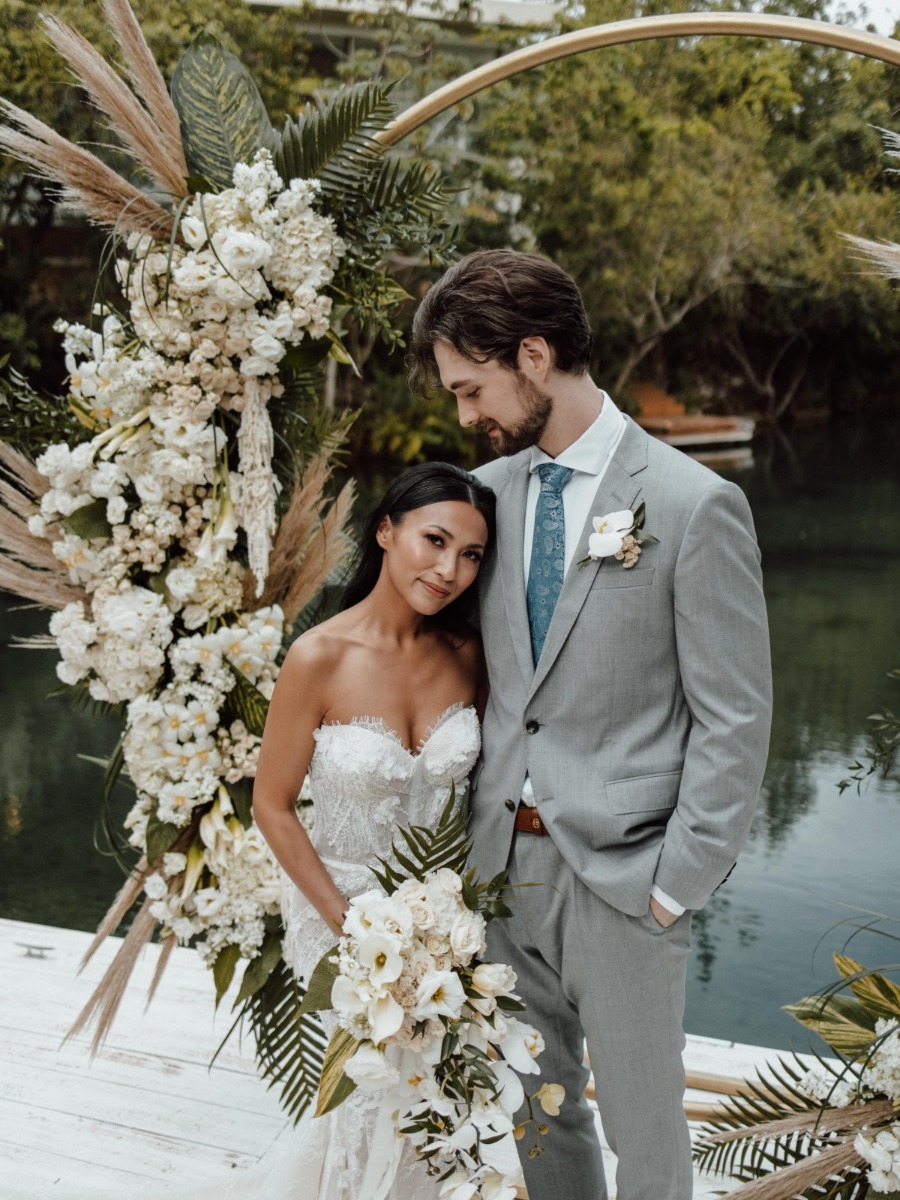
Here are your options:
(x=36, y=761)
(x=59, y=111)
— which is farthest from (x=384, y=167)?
(x=59, y=111)

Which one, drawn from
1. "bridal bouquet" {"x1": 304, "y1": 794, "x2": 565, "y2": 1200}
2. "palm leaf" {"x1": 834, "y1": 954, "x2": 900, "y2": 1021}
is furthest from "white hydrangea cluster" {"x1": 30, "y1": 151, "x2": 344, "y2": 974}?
"palm leaf" {"x1": 834, "y1": 954, "x2": 900, "y2": 1021}

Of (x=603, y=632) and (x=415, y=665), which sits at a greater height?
(x=603, y=632)

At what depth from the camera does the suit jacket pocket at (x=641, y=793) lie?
77.0 inches

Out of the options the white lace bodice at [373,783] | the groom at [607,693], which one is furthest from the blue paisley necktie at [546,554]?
the white lace bodice at [373,783]

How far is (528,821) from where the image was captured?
2.07 metres

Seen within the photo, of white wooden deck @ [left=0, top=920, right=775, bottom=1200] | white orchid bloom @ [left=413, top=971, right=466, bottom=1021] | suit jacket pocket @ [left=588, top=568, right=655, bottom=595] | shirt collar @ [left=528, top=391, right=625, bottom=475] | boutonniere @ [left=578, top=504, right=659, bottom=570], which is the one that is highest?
shirt collar @ [left=528, top=391, right=625, bottom=475]

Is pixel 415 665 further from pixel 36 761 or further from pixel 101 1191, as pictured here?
pixel 36 761

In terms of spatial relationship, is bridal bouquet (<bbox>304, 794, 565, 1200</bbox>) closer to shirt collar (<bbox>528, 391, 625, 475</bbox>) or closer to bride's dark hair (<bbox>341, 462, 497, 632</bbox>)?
bride's dark hair (<bbox>341, 462, 497, 632</bbox>)

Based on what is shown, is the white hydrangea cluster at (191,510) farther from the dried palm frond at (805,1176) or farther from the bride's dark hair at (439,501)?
the dried palm frond at (805,1176)

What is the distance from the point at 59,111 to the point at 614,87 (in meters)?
6.74

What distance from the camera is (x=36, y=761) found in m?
7.46

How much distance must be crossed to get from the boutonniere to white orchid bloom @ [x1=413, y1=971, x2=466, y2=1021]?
0.70 metres

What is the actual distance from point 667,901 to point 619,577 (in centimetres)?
53

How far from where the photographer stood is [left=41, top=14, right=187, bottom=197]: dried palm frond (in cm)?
246
